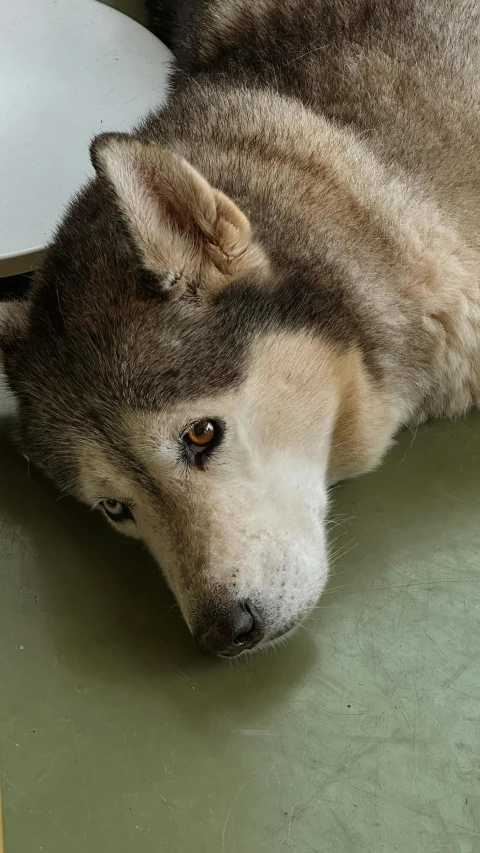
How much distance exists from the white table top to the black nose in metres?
2.08

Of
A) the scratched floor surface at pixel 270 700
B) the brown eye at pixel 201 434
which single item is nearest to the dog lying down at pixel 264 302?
the brown eye at pixel 201 434

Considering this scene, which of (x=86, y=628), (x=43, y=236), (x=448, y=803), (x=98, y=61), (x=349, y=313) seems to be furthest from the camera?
(x=98, y=61)

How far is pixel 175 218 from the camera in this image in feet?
6.54

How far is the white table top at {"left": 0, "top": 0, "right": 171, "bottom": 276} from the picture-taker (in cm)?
344

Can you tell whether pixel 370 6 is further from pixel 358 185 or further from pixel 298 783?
pixel 298 783

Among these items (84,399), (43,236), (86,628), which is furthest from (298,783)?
(43,236)

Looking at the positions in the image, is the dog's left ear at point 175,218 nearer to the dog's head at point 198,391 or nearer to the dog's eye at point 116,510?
the dog's head at point 198,391

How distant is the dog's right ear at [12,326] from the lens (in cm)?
234

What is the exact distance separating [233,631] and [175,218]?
1.10m

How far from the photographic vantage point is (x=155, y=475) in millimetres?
2031

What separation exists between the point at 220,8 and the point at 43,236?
115cm

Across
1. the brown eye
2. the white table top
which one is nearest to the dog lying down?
the brown eye

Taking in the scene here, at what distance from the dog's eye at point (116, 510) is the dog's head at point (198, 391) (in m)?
0.10

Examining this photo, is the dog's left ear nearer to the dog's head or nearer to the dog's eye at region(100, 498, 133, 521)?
the dog's head
